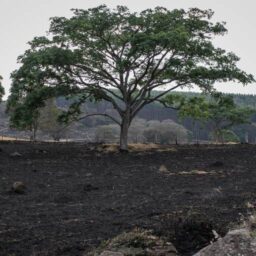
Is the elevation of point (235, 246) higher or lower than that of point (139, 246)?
higher

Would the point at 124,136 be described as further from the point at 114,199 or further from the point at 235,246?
the point at 235,246

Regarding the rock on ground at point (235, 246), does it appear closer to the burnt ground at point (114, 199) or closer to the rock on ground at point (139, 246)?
the rock on ground at point (139, 246)

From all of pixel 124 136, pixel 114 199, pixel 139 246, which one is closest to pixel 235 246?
pixel 139 246

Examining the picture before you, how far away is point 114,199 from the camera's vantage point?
15883 mm

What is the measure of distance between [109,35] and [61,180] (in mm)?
17758

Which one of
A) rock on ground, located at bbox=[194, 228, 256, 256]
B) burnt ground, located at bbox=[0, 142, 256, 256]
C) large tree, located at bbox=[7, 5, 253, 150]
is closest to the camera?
rock on ground, located at bbox=[194, 228, 256, 256]

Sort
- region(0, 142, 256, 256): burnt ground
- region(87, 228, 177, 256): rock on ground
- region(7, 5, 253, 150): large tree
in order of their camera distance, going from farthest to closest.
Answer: region(7, 5, 253, 150): large tree
region(0, 142, 256, 256): burnt ground
region(87, 228, 177, 256): rock on ground

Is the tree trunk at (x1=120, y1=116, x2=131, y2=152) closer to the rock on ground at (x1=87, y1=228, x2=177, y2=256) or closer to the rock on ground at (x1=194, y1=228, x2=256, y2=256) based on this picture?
the rock on ground at (x1=87, y1=228, x2=177, y2=256)

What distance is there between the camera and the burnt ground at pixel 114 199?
980cm

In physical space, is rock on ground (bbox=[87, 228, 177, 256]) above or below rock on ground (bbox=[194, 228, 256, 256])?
below

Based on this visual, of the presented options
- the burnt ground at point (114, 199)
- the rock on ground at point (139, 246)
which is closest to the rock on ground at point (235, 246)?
the rock on ground at point (139, 246)

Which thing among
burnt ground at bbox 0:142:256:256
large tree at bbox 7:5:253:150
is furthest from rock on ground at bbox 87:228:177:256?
large tree at bbox 7:5:253:150

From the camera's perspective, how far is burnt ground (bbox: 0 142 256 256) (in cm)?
980

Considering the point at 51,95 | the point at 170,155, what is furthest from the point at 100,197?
the point at 51,95
